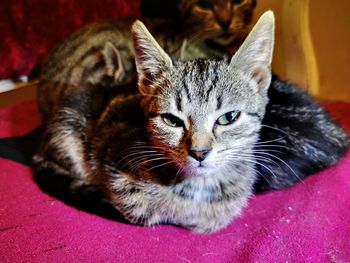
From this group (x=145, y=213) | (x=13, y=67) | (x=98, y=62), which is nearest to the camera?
(x=145, y=213)

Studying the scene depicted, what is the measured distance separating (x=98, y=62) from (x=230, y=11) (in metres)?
0.48

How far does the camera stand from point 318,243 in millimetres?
910

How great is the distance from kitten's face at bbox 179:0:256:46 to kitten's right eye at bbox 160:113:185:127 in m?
0.67

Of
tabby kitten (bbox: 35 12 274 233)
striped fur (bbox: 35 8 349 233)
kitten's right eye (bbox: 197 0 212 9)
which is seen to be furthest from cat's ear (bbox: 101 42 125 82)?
kitten's right eye (bbox: 197 0 212 9)

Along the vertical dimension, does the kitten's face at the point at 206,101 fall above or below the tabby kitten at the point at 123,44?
above

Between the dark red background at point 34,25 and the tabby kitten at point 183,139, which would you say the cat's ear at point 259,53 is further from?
the dark red background at point 34,25

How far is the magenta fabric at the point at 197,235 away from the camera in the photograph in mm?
892

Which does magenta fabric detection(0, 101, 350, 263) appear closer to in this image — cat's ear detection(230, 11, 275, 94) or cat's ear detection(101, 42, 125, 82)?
cat's ear detection(230, 11, 275, 94)

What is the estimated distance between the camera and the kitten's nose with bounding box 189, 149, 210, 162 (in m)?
0.85

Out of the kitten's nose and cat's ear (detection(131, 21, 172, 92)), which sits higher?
cat's ear (detection(131, 21, 172, 92))

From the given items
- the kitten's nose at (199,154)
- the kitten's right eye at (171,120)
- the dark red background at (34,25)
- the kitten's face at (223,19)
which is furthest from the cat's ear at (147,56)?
the dark red background at (34,25)

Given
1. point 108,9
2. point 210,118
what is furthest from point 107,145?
point 108,9

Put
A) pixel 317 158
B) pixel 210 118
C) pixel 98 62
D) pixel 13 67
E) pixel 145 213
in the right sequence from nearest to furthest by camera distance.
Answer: pixel 210 118 < pixel 145 213 < pixel 317 158 < pixel 98 62 < pixel 13 67

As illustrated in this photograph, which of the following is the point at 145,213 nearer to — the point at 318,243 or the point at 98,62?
the point at 318,243
